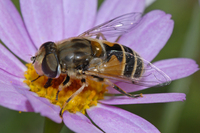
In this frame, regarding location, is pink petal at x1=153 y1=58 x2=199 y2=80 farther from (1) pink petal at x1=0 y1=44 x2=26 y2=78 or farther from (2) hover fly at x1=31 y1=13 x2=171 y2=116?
(1) pink petal at x1=0 y1=44 x2=26 y2=78

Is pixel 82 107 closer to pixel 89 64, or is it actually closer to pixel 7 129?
pixel 89 64

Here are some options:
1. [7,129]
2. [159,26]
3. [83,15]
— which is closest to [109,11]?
[83,15]

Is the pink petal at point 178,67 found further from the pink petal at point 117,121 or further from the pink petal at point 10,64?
the pink petal at point 10,64

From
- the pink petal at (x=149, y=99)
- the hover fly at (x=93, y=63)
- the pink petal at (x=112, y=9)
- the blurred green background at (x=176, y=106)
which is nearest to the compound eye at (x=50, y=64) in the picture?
the hover fly at (x=93, y=63)

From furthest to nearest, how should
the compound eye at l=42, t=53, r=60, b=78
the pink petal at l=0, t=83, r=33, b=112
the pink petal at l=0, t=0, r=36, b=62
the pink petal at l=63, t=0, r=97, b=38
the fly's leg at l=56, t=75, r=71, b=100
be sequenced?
the pink petal at l=63, t=0, r=97, b=38 → the pink petal at l=0, t=0, r=36, b=62 → the fly's leg at l=56, t=75, r=71, b=100 → the compound eye at l=42, t=53, r=60, b=78 → the pink petal at l=0, t=83, r=33, b=112

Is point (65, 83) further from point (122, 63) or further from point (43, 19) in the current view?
point (43, 19)

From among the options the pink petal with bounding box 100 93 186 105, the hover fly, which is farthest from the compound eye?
the pink petal with bounding box 100 93 186 105

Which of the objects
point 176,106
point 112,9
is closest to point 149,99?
point 176,106

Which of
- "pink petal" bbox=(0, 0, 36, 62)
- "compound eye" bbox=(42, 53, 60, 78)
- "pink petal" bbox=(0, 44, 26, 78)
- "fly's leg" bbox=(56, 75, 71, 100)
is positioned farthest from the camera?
"pink petal" bbox=(0, 0, 36, 62)
